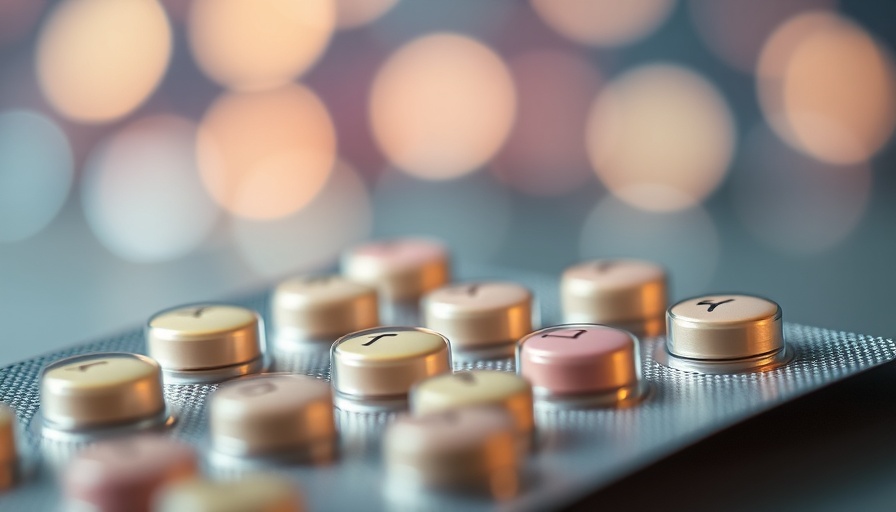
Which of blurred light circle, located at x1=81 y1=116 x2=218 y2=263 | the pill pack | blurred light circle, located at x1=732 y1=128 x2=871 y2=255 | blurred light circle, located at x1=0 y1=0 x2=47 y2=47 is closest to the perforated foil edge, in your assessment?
the pill pack

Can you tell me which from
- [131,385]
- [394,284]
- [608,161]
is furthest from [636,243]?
[131,385]

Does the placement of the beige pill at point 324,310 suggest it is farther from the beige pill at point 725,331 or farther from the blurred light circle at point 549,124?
the blurred light circle at point 549,124

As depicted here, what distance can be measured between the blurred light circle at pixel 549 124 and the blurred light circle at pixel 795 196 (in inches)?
7.7

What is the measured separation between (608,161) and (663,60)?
0.14 m

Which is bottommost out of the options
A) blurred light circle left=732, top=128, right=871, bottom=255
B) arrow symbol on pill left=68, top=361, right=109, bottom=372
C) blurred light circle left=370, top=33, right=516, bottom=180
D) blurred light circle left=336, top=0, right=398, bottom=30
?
blurred light circle left=732, top=128, right=871, bottom=255

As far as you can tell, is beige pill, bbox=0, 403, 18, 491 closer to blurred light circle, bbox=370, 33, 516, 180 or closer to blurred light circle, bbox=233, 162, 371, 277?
blurred light circle, bbox=233, 162, 371, 277

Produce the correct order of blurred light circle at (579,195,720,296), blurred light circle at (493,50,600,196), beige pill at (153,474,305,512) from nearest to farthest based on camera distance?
beige pill at (153,474,305,512)
blurred light circle at (579,195,720,296)
blurred light circle at (493,50,600,196)

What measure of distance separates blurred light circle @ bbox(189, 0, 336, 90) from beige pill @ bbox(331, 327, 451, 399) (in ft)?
2.73

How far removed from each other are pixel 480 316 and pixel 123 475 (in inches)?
9.4

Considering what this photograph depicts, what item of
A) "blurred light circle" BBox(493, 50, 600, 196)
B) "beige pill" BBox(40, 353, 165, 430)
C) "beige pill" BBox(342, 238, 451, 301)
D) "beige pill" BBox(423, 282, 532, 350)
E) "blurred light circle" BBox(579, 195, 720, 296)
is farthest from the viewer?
"blurred light circle" BBox(493, 50, 600, 196)

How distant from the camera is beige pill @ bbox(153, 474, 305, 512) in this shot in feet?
1.16

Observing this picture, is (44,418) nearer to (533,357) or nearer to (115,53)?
(533,357)

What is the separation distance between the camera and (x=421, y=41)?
130cm

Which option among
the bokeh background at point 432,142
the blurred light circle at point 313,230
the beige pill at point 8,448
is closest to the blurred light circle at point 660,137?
the bokeh background at point 432,142
